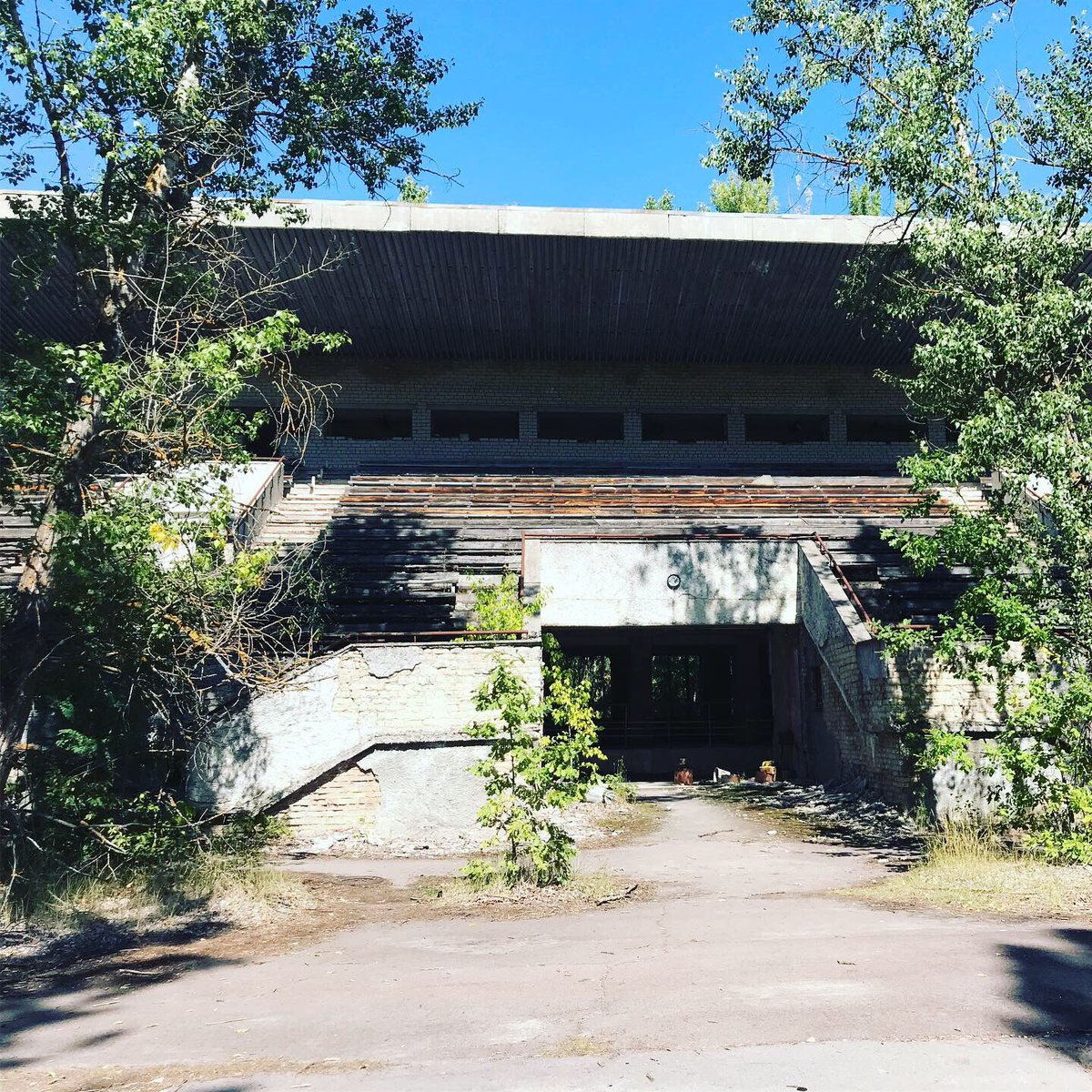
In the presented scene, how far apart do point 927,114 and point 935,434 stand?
13.0 metres

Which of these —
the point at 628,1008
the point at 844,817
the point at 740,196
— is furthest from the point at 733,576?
the point at 740,196

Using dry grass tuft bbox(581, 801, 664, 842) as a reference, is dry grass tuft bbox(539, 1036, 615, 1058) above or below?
above

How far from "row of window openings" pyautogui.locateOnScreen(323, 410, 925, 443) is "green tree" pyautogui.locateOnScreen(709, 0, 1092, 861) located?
10530 mm

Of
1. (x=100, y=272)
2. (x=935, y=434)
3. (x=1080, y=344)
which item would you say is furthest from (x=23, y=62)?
(x=935, y=434)

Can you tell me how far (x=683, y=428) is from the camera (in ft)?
75.2

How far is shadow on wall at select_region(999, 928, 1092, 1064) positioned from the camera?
4.69m

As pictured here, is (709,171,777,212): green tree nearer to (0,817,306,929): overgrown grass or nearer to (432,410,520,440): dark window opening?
(432,410,520,440): dark window opening

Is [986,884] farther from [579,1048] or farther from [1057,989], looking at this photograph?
[579,1048]

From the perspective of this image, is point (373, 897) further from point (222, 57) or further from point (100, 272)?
point (222, 57)

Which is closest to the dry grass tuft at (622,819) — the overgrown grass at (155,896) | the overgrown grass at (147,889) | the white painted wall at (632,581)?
the white painted wall at (632,581)

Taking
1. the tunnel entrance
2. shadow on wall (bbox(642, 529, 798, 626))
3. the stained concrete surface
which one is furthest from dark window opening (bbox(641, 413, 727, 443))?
the stained concrete surface

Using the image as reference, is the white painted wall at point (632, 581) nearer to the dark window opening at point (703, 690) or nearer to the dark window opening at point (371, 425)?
the dark window opening at point (703, 690)

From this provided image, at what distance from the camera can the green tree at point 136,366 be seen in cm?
840

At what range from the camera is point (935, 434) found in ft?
74.3
